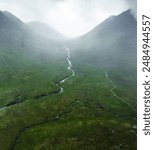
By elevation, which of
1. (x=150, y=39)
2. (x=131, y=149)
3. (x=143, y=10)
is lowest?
(x=131, y=149)

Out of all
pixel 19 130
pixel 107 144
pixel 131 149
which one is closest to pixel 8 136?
pixel 19 130

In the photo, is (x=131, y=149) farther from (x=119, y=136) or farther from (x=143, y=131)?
(x=143, y=131)

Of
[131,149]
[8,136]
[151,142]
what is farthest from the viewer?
[8,136]

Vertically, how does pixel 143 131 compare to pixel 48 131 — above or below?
above

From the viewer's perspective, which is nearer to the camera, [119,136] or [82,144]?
[82,144]

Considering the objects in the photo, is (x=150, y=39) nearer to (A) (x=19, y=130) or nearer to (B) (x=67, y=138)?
(B) (x=67, y=138)

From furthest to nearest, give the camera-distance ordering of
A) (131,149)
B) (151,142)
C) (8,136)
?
(8,136)
(131,149)
(151,142)

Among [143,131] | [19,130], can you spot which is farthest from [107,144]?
[143,131]

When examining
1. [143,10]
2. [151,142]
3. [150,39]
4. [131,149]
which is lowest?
[131,149]

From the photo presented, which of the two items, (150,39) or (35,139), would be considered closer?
(150,39)
